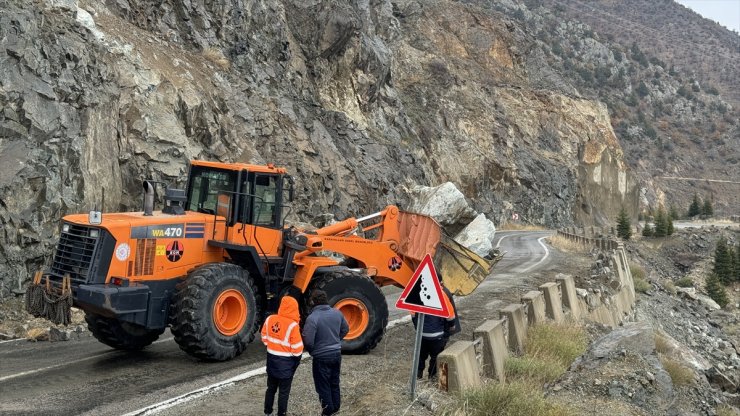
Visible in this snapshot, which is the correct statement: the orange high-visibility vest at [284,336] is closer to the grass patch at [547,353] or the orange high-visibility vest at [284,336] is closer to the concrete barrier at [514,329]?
the grass patch at [547,353]

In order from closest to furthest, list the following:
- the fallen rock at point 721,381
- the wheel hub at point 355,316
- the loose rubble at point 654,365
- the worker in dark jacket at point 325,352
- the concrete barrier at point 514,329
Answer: the worker in dark jacket at point 325,352, the loose rubble at point 654,365, the wheel hub at point 355,316, the concrete barrier at point 514,329, the fallen rock at point 721,381

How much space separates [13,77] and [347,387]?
11.3 m

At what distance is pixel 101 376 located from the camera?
912 cm

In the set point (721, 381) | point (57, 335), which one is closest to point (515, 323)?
point (721, 381)

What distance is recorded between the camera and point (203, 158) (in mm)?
22188

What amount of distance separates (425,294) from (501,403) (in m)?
1.52

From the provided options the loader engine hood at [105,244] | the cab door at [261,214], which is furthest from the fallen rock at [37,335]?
the cab door at [261,214]

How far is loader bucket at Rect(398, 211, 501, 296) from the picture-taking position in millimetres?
12008

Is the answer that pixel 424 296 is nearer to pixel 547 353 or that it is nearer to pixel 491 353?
pixel 491 353

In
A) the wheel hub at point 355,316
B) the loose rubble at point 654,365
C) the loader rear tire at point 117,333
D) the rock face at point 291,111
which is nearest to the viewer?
the loose rubble at point 654,365

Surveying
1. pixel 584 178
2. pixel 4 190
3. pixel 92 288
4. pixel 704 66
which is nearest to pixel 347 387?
pixel 92 288

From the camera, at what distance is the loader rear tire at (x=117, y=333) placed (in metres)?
10.1

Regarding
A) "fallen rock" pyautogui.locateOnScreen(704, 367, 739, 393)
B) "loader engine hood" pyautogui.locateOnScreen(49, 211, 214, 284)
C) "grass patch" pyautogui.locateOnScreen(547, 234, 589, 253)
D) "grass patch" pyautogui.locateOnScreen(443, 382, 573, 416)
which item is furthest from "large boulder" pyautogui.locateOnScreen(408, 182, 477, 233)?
"grass patch" pyautogui.locateOnScreen(443, 382, 573, 416)

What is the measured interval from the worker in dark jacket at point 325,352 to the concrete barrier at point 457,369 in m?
1.36
